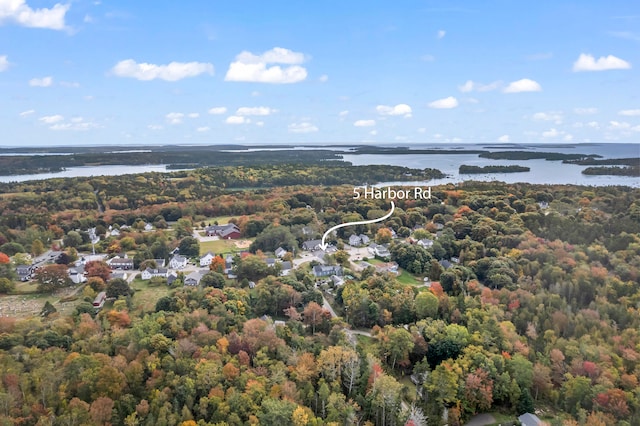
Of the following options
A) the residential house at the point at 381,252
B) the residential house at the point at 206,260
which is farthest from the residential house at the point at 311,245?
the residential house at the point at 206,260

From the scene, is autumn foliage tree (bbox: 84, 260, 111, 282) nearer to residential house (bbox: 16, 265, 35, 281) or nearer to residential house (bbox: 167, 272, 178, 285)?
residential house (bbox: 167, 272, 178, 285)

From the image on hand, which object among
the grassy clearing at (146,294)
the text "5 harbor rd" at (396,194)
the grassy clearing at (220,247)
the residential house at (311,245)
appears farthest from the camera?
the text "5 harbor rd" at (396,194)

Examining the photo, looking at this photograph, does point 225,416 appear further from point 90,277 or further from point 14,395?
point 90,277

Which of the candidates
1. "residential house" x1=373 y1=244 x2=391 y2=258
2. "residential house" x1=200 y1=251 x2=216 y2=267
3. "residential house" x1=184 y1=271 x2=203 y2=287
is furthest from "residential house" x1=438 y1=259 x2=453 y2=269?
"residential house" x1=184 y1=271 x2=203 y2=287

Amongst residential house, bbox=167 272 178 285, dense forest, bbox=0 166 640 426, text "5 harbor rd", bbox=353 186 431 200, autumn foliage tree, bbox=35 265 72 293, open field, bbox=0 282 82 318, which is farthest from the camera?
text "5 harbor rd", bbox=353 186 431 200

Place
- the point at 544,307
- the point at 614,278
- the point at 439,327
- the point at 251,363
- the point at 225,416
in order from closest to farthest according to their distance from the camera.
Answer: the point at 225,416
the point at 251,363
the point at 439,327
the point at 544,307
the point at 614,278

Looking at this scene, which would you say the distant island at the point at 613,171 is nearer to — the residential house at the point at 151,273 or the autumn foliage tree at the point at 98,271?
the residential house at the point at 151,273

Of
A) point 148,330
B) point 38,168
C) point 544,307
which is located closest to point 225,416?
point 148,330
